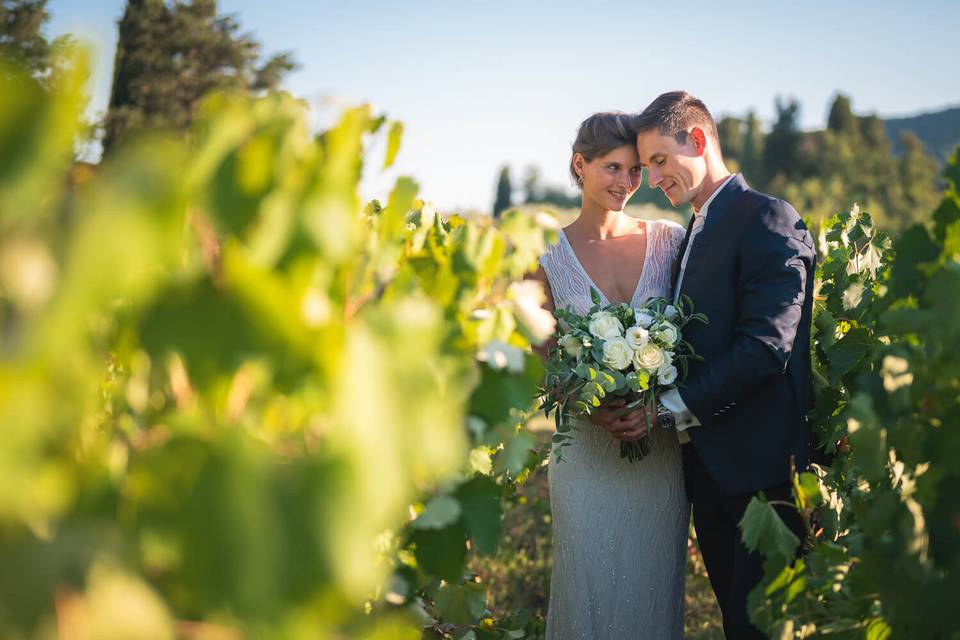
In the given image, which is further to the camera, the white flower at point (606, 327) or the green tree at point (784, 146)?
the green tree at point (784, 146)

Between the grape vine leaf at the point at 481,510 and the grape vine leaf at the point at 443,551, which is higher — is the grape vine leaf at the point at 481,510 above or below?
above

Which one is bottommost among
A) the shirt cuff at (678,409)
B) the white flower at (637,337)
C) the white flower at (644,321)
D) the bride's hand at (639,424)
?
the bride's hand at (639,424)

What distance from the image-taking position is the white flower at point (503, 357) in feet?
3.63

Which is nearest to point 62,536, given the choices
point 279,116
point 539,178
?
point 279,116

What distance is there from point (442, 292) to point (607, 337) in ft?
5.99

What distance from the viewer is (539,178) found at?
55.7 metres

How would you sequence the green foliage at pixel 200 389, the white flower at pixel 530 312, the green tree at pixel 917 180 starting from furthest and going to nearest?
the green tree at pixel 917 180 < the white flower at pixel 530 312 < the green foliage at pixel 200 389

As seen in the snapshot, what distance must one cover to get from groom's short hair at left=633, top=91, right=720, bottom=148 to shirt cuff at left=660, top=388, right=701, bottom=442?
1.06 meters

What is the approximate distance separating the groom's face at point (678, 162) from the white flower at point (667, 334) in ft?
1.89

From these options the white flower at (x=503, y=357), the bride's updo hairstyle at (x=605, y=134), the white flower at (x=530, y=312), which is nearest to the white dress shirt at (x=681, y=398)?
the bride's updo hairstyle at (x=605, y=134)

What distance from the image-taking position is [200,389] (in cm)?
77

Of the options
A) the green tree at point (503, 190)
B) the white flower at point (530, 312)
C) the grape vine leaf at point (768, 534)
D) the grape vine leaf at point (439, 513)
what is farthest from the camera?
the green tree at point (503, 190)

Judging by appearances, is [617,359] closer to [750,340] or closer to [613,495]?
[750,340]

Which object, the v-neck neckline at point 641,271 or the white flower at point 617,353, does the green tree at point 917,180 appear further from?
the white flower at point 617,353
